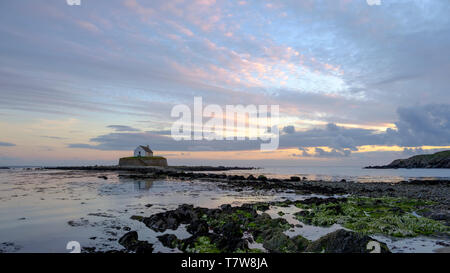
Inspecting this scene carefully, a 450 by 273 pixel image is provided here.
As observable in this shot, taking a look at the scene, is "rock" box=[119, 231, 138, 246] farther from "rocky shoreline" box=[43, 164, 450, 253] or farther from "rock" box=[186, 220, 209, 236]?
"rock" box=[186, 220, 209, 236]

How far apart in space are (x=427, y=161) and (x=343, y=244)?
560 ft

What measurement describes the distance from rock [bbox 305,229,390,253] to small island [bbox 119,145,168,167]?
95.6m

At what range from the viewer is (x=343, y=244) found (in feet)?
31.4

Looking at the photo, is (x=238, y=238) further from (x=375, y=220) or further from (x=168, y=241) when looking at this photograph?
(x=375, y=220)

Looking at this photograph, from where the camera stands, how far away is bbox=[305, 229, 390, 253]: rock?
30.8 feet

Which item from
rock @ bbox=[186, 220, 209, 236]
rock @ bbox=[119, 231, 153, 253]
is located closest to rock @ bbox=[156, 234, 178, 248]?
rock @ bbox=[119, 231, 153, 253]

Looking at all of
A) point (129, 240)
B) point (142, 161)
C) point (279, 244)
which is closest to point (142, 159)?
point (142, 161)

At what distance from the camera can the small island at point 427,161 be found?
12825cm

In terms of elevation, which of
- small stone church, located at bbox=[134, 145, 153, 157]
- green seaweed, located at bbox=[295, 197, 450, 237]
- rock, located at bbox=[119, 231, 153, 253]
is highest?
small stone church, located at bbox=[134, 145, 153, 157]

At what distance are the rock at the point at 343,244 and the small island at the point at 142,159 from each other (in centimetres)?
9563
